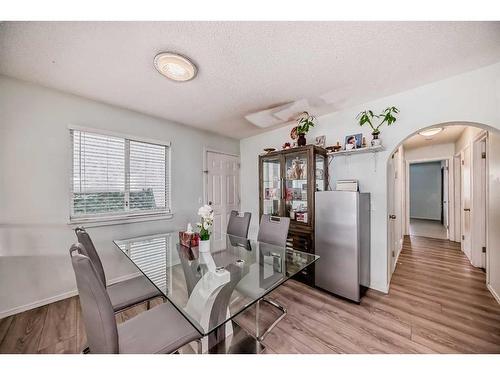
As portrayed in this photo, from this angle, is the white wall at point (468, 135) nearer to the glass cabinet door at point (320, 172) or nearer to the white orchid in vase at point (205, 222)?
the glass cabinet door at point (320, 172)

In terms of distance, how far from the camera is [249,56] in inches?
63.1

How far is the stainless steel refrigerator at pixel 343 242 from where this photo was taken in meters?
2.11

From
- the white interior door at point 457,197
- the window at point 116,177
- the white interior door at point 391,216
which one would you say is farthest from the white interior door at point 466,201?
the window at point 116,177

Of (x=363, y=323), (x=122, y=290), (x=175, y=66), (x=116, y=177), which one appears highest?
(x=175, y=66)

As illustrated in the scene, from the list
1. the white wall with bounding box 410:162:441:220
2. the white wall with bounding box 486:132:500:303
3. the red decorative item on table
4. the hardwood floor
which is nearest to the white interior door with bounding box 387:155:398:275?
the hardwood floor

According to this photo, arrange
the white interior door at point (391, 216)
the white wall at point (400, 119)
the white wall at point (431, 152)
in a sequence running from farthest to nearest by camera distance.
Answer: the white wall at point (431, 152), the white interior door at point (391, 216), the white wall at point (400, 119)

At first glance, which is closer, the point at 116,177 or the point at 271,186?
the point at 116,177

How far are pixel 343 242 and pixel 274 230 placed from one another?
81cm

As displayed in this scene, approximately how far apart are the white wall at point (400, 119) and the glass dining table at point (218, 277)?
1.33 meters

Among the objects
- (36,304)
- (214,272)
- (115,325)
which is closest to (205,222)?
(214,272)

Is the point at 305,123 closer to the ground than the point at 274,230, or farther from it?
farther from it

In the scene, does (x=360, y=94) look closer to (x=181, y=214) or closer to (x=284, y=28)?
(x=284, y=28)

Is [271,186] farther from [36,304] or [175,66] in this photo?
[36,304]

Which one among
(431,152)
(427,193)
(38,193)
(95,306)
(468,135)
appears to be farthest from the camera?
(427,193)
